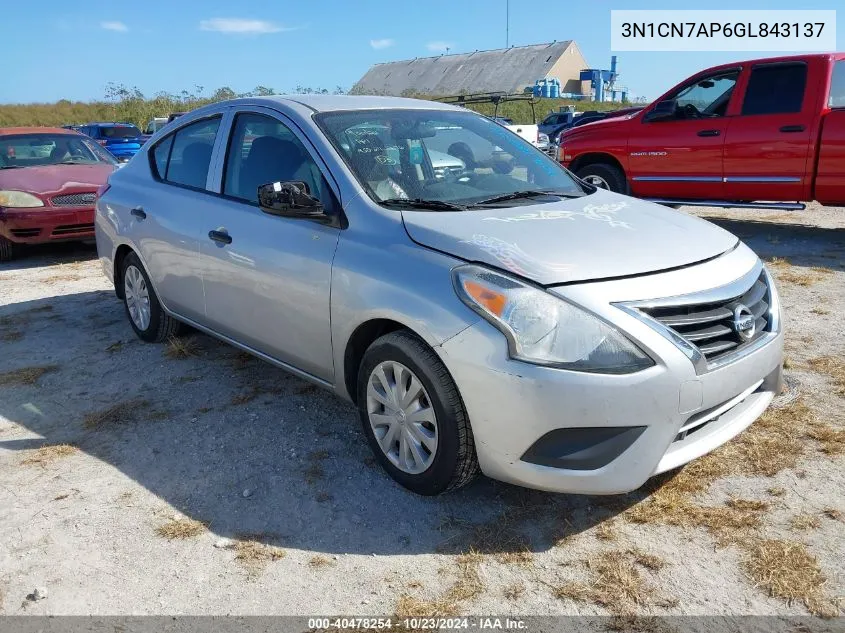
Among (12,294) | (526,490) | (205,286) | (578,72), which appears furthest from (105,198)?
(578,72)

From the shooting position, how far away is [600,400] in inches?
101

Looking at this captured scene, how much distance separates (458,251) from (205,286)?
197cm

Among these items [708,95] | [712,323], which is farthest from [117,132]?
[712,323]

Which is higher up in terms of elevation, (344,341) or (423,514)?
(344,341)

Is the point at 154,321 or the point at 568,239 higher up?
the point at 568,239

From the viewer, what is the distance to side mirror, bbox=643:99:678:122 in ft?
28.9

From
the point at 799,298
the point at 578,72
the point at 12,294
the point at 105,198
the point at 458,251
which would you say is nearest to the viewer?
the point at 458,251

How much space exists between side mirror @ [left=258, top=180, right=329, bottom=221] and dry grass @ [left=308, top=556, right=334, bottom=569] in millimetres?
1518

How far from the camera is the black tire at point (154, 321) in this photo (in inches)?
200

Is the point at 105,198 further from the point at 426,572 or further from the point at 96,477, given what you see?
the point at 426,572

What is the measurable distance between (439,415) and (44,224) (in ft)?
23.5

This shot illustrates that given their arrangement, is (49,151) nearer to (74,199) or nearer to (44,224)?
(74,199)

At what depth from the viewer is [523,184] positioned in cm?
386

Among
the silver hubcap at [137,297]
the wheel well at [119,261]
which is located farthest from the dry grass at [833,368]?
the wheel well at [119,261]
